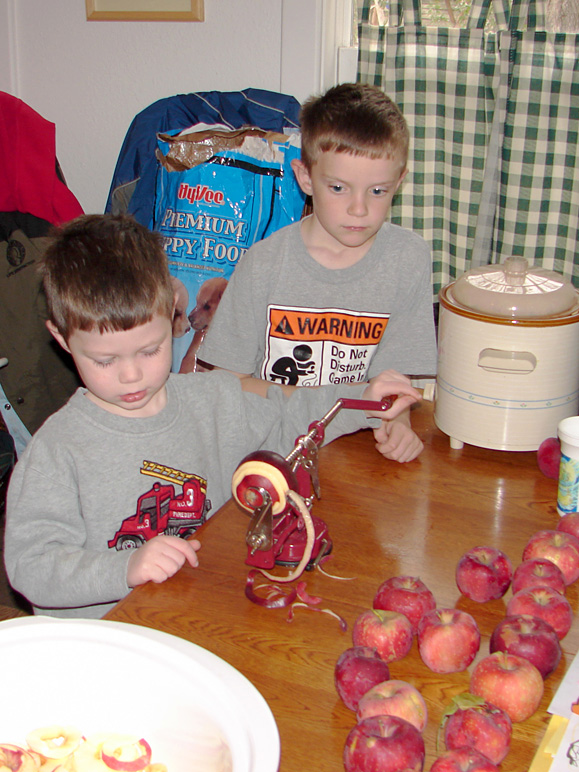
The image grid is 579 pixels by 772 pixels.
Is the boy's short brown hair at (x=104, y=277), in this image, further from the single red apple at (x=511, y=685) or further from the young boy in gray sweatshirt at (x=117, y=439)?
the single red apple at (x=511, y=685)

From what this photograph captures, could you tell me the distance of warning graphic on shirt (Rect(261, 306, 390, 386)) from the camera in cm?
167

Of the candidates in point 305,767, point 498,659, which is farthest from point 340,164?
point 305,767

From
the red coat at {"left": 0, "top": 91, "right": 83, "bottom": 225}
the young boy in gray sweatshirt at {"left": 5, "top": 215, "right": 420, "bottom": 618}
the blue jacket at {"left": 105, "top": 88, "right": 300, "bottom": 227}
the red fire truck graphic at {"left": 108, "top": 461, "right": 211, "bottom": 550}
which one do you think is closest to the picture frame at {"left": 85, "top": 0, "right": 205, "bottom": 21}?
the blue jacket at {"left": 105, "top": 88, "right": 300, "bottom": 227}

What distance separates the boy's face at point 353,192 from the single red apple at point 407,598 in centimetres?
84

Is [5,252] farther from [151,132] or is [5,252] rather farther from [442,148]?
[442,148]

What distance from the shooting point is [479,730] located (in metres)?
0.72

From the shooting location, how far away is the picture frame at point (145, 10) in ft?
8.36

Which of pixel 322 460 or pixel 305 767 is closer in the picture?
pixel 305 767

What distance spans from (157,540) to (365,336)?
81cm

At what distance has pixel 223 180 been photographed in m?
2.22

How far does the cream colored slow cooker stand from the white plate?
727mm

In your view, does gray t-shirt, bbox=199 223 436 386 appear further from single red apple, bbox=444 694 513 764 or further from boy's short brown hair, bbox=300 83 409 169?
single red apple, bbox=444 694 513 764

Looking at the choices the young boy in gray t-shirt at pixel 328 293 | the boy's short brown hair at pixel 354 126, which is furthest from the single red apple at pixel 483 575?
the boy's short brown hair at pixel 354 126

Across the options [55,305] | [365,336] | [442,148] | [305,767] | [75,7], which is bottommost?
[305,767]
